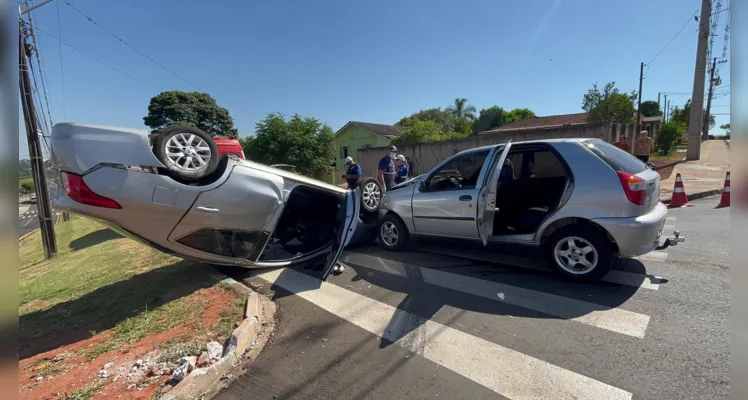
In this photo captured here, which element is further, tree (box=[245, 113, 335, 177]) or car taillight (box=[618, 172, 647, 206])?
tree (box=[245, 113, 335, 177])

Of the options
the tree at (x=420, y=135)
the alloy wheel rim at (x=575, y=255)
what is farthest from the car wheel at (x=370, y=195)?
the tree at (x=420, y=135)

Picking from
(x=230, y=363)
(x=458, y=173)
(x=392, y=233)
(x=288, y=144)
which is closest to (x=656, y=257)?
(x=458, y=173)

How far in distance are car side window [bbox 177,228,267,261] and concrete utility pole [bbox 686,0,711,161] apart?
20.7 meters

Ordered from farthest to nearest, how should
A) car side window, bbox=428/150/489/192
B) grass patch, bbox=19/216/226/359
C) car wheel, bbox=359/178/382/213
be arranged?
car wheel, bbox=359/178/382/213
car side window, bbox=428/150/489/192
grass patch, bbox=19/216/226/359

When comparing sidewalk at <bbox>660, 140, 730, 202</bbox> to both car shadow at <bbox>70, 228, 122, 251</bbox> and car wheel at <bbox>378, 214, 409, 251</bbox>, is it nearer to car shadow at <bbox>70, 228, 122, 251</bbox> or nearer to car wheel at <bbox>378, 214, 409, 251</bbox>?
car wheel at <bbox>378, 214, 409, 251</bbox>

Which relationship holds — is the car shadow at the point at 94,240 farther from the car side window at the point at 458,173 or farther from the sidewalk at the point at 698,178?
the sidewalk at the point at 698,178

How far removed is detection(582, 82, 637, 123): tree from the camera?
26.7m

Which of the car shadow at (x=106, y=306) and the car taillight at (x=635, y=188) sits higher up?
the car taillight at (x=635, y=188)

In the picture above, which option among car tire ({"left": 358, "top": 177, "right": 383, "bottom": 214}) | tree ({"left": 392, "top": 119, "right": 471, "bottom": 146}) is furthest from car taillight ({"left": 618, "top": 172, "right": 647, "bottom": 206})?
tree ({"left": 392, "top": 119, "right": 471, "bottom": 146})

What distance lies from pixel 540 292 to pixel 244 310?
3.40m

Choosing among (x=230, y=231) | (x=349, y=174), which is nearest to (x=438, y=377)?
(x=230, y=231)

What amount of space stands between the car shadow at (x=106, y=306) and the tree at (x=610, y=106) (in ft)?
100

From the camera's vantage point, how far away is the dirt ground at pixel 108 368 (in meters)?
2.65

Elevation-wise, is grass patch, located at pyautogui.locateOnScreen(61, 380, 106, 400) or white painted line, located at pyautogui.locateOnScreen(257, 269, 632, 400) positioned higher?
white painted line, located at pyautogui.locateOnScreen(257, 269, 632, 400)
